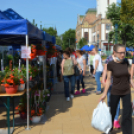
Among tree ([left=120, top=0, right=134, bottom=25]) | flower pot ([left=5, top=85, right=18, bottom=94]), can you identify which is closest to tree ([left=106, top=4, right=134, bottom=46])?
tree ([left=120, top=0, right=134, bottom=25])

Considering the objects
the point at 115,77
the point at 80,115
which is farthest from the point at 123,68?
the point at 80,115

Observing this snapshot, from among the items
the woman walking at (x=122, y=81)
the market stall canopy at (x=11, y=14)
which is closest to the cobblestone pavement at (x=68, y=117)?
the woman walking at (x=122, y=81)

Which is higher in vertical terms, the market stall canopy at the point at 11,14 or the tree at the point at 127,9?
the tree at the point at 127,9

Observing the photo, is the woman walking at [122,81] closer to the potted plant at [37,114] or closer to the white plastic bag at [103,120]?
the white plastic bag at [103,120]

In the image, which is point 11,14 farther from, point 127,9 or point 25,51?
point 127,9

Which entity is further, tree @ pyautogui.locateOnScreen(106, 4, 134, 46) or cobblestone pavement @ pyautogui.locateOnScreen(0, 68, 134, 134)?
tree @ pyautogui.locateOnScreen(106, 4, 134, 46)

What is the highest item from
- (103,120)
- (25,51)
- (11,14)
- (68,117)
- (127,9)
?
(127,9)

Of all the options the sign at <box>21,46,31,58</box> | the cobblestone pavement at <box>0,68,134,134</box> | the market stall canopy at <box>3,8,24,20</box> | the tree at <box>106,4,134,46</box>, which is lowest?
the cobblestone pavement at <box>0,68,134,134</box>

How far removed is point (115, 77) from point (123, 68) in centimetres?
20

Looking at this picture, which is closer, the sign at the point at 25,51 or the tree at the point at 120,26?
the sign at the point at 25,51

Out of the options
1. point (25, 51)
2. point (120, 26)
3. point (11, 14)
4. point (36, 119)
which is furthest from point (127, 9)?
point (120, 26)

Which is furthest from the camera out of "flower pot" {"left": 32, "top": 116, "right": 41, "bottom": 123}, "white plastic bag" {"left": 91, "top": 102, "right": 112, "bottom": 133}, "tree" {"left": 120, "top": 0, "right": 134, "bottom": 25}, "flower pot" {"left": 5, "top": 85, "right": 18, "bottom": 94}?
"tree" {"left": 120, "top": 0, "right": 134, "bottom": 25}

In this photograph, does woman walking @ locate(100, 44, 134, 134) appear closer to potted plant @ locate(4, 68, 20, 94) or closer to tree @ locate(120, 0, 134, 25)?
potted plant @ locate(4, 68, 20, 94)

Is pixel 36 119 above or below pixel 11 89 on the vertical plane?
below
